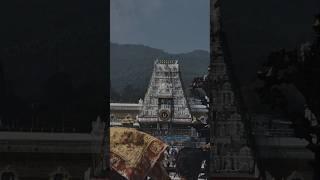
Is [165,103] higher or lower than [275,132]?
higher

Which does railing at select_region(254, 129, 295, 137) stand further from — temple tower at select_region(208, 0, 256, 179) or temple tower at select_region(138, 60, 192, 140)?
temple tower at select_region(138, 60, 192, 140)

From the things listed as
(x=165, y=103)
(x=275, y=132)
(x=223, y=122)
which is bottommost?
(x=275, y=132)

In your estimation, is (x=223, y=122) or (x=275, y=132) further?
(x=223, y=122)

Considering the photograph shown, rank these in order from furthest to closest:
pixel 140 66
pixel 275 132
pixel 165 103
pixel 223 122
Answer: pixel 140 66
pixel 165 103
pixel 223 122
pixel 275 132

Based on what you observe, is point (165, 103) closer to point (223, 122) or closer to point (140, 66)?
point (140, 66)

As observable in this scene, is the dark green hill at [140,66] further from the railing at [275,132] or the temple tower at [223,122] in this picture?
the railing at [275,132]

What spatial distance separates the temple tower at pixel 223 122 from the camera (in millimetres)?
29047

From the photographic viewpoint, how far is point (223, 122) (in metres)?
29.6

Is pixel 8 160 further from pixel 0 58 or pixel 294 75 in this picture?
pixel 294 75

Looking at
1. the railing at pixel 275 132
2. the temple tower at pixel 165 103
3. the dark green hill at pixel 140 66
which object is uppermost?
the dark green hill at pixel 140 66

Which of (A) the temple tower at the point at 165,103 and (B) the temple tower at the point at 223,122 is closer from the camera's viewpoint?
(B) the temple tower at the point at 223,122

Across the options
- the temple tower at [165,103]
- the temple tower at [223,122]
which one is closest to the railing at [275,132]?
the temple tower at [223,122]

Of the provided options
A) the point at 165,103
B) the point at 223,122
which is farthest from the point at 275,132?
the point at 165,103

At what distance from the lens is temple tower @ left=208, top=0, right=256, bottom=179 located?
2905 cm
